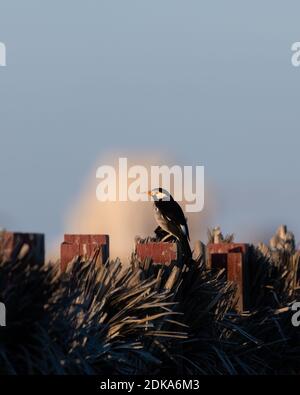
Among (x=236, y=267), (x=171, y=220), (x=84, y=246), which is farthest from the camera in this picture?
(x=171, y=220)

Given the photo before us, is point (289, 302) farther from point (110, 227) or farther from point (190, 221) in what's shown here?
point (110, 227)

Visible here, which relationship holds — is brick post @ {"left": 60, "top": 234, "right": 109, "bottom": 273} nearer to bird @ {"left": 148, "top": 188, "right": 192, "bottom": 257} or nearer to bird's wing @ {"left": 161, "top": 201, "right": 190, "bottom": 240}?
bird @ {"left": 148, "top": 188, "right": 192, "bottom": 257}

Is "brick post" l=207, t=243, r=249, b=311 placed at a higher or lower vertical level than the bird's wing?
lower

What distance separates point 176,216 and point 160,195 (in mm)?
1672

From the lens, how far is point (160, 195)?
18.5 metres

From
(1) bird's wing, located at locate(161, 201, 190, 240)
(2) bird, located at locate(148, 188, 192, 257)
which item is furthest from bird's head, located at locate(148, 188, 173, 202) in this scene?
(1) bird's wing, located at locate(161, 201, 190, 240)

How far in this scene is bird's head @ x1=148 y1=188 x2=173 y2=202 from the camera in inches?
710

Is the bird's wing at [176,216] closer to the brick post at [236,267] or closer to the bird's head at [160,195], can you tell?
the bird's head at [160,195]

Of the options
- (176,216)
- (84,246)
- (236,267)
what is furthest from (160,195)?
(84,246)

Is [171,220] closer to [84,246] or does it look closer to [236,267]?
[236,267]

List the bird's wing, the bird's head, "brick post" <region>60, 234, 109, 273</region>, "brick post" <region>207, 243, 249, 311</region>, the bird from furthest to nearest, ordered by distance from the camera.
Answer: the bird's head < the bird's wing < the bird < "brick post" <region>207, 243, 249, 311</region> < "brick post" <region>60, 234, 109, 273</region>

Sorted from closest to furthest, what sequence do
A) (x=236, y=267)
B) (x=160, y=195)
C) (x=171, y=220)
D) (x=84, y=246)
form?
1. (x=84, y=246)
2. (x=236, y=267)
3. (x=171, y=220)
4. (x=160, y=195)

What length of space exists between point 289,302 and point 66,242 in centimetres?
380

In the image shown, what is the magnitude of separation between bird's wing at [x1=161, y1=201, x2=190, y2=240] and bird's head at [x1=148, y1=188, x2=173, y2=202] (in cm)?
62
